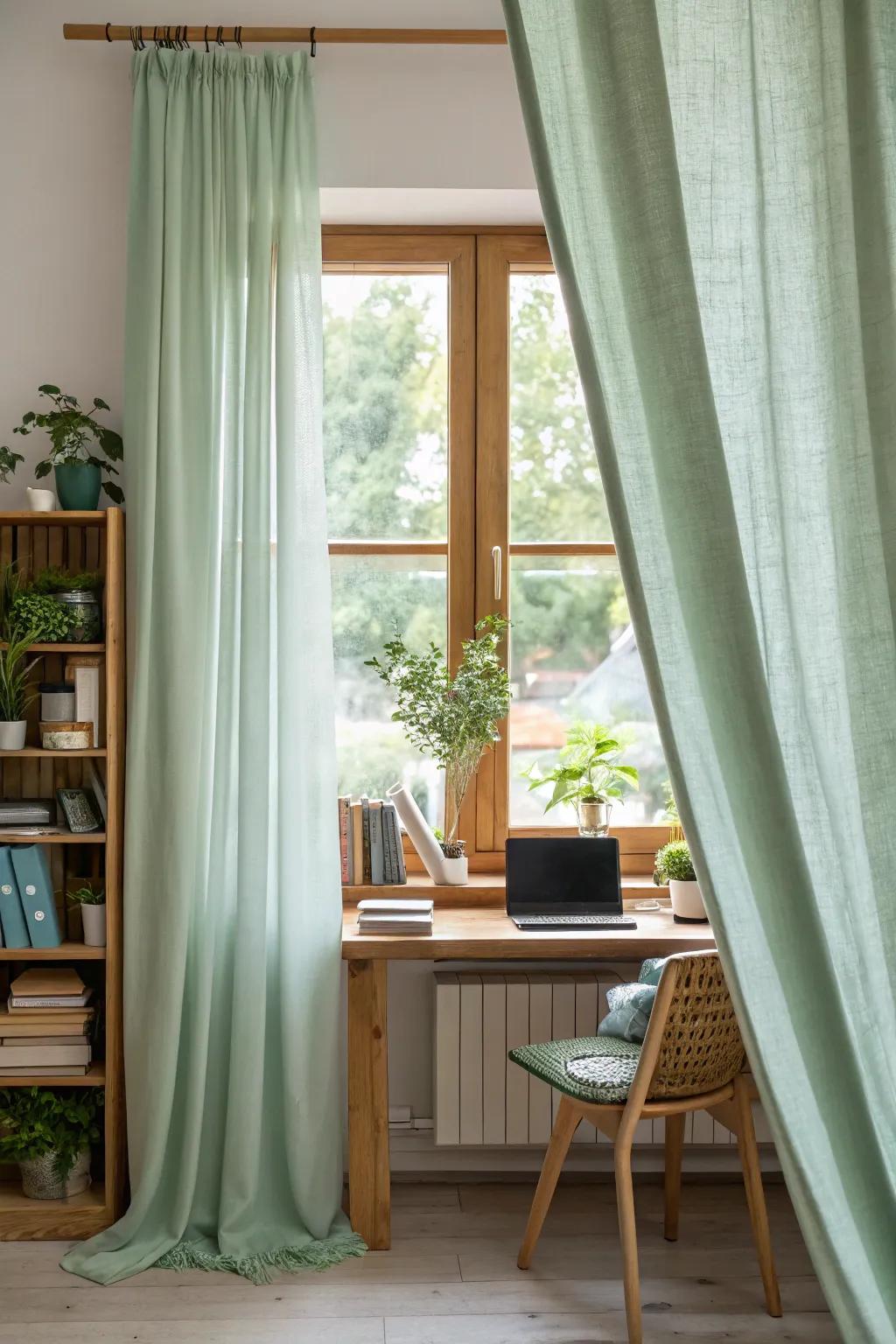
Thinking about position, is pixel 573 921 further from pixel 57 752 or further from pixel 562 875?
pixel 57 752

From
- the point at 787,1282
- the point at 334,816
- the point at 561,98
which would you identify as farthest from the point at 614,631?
the point at 561,98

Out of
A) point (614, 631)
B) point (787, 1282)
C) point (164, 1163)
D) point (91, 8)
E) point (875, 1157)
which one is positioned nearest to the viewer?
point (875, 1157)

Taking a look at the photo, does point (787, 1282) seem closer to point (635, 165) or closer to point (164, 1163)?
point (164, 1163)

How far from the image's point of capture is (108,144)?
2.99 metres

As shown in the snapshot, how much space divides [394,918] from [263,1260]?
0.83 m

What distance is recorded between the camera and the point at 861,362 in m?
0.65

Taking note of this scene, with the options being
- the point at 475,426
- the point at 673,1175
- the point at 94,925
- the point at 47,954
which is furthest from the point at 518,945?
the point at 475,426

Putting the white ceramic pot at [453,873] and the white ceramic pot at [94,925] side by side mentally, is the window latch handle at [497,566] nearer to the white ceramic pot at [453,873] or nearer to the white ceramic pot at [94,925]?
the white ceramic pot at [453,873]

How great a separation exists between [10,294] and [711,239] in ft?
9.04

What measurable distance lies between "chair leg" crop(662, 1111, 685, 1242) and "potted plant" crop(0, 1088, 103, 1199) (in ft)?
4.63

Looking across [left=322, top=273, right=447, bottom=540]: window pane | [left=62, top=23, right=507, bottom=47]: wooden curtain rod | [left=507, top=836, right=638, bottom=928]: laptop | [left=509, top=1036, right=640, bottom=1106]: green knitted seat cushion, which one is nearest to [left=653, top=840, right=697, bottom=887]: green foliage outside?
[left=507, top=836, right=638, bottom=928]: laptop

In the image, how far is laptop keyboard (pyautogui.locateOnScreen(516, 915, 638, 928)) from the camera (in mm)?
2797

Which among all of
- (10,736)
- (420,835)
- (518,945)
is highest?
(10,736)

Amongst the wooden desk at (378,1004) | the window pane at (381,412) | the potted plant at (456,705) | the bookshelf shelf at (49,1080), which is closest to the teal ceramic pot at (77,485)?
the window pane at (381,412)
